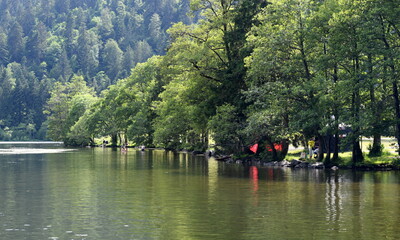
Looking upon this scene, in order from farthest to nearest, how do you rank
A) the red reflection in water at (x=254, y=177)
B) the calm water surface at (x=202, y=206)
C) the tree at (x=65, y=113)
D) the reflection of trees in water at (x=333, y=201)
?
the tree at (x=65, y=113), the red reflection in water at (x=254, y=177), the reflection of trees in water at (x=333, y=201), the calm water surface at (x=202, y=206)

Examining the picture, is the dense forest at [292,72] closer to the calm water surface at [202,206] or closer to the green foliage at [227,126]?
the green foliage at [227,126]

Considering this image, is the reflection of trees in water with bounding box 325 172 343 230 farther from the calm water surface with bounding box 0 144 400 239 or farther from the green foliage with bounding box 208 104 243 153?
the green foliage with bounding box 208 104 243 153

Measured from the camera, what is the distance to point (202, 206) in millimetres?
31031

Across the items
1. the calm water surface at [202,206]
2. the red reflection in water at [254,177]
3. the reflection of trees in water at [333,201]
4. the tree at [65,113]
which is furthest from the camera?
the tree at [65,113]

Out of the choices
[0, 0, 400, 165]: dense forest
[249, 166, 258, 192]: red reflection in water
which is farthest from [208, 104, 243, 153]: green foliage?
[249, 166, 258, 192]: red reflection in water

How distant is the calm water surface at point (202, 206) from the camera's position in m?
23.9

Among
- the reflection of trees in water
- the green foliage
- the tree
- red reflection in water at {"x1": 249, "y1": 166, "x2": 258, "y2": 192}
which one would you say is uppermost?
the tree

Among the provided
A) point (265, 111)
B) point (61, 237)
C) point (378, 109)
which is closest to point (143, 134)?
point (265, 111)

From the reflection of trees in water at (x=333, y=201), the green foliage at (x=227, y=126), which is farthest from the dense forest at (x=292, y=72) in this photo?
the reflection of trees in water at (x=333, y=201)

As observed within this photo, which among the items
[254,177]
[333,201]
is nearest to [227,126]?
[254,177]

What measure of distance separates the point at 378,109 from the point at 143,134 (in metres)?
74.8

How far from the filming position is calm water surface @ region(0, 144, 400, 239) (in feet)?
78.5

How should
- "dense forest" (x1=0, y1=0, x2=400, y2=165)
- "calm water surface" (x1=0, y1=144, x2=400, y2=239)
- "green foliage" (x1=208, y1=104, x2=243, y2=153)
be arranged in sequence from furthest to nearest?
1. "green foliage" (x1=208, y1=104, x2=243, y2=153)
2. "dense forest" (x1=0, y1=0, x2=400, y2=165)
3. "calm water surface" (x1=0, y1=144, x2=400, y2=239)

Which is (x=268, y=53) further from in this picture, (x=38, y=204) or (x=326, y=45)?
(x=38, y=204)
